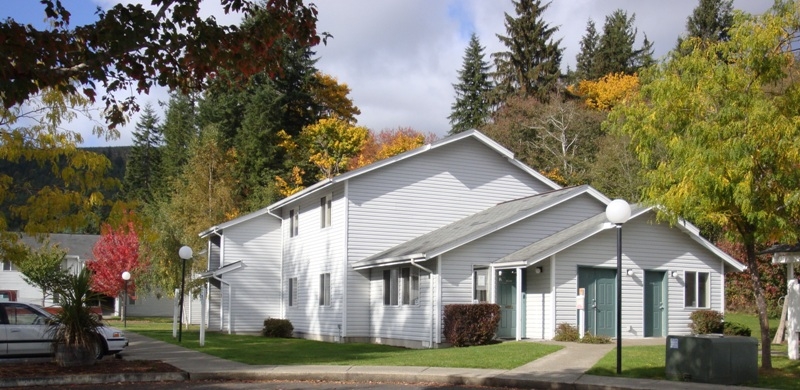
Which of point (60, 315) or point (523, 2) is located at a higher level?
point (523, 2)

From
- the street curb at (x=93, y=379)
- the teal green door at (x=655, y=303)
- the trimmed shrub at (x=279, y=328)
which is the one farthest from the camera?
the trimmed shrub at (x=279, y=328)

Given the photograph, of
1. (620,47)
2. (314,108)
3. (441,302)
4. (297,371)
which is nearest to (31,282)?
(314,108)

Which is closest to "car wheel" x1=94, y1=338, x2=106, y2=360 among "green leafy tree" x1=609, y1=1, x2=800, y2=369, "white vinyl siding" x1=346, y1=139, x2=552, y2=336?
"white vinyl siding" x1=346, y1=139, x2=552, y2=336

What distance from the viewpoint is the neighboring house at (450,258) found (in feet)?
83.3

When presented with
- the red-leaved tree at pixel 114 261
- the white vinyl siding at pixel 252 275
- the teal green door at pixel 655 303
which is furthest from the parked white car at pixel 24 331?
the red-leaved tree at pixel 114 261

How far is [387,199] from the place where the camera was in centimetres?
2969

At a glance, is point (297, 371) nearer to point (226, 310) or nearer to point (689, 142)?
point (689, 142)

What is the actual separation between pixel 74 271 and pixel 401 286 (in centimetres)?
4286

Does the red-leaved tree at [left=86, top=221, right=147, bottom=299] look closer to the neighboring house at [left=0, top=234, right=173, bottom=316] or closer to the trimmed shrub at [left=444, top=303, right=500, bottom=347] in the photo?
the neighboring house at [left=0, top=234, right=173, bottom=316]

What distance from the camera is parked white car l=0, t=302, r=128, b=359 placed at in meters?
18.7

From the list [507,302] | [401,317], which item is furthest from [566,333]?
[401,317]

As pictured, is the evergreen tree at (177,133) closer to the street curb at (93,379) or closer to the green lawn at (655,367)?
the street curb at (93,379)

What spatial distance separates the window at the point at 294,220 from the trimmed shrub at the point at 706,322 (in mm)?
15667

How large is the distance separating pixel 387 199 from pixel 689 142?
49.5 feet
